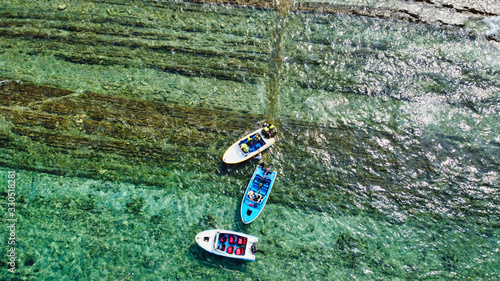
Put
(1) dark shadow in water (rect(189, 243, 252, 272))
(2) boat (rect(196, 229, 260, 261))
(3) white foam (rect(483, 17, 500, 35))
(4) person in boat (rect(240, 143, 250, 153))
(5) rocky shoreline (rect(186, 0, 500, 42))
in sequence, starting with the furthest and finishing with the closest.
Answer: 1. (5) rocky shoreline (rect(186, 0, 500, 42))
2. (3) white foam (rect(483, 17, 500, 35))
3. (4) person in boat (rect(240, 143, 250, 153))
4. (1) dark shadow in water (rect(189, 243, 252, 272))
5. (2) boat (rect(196, 229, 260, 261))

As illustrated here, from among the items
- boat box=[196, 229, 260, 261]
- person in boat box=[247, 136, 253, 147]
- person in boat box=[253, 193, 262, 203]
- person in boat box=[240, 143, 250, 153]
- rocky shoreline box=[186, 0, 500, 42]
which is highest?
rocky shoreline box=[186, 0, 500, 42]

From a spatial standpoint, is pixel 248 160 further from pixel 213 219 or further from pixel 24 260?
pixel 24 260

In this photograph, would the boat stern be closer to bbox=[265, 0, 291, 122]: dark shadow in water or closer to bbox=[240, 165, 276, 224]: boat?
bbox=[240, 165, 276, 224]: boat

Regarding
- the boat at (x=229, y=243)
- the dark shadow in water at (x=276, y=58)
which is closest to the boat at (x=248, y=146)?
the dark shadow in water at (x=276, y=58)

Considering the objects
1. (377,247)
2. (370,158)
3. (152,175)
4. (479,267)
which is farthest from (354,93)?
(152,175)

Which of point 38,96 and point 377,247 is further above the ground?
point 38,96

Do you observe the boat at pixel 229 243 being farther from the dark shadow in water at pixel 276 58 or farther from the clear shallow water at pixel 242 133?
the dark shadow in water at pixel 276 58

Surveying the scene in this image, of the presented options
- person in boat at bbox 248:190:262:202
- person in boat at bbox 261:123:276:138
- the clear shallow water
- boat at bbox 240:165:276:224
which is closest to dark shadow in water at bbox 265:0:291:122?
the clear shallow water

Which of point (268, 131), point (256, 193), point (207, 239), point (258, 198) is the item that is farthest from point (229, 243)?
point (268, 131)
